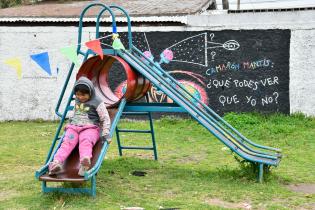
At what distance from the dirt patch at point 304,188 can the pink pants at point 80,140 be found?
7.84 ft

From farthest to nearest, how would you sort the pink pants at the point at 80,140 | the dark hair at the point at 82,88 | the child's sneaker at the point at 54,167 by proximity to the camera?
the dark hair at the point at 82,88 < the pink pants at the point at 80,140 < the child's sneaker at the point at 54,167

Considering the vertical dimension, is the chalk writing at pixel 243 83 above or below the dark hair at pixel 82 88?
below

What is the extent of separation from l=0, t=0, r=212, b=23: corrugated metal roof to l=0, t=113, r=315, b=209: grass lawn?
2.56m

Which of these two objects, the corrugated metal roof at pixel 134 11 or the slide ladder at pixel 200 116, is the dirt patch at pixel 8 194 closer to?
the slide ladder at pixel 200 116

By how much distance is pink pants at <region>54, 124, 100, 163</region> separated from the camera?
564cm

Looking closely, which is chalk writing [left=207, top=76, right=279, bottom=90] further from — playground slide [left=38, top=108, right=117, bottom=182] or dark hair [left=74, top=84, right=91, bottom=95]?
dark hair [left=74, top=84, right=91, bottom=95]

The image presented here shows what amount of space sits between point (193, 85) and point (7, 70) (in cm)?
461

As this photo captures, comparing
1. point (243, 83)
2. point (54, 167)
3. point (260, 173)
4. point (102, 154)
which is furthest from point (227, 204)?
point (243, 83)

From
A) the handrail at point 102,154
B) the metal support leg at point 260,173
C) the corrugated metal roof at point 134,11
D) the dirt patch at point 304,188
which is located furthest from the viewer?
the corrugated metal roof at point 134,11

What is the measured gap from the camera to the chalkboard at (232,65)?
11.0 metres

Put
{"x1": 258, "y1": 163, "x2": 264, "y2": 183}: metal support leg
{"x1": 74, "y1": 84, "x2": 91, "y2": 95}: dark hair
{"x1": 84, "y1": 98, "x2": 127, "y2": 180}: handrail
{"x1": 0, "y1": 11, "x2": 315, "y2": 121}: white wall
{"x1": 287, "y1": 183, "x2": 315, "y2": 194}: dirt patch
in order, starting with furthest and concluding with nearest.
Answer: {"x1": 0, "y1": 11, "x2": 315, "y2": 121}: white wall → {"x1": 258, "y1": 163, "x2": 264, "y2": 183}: metal support leg → {"x1": 287, "y1": 183, "x2": 315, "y2": 194}: dirt patch → {"x1": 74, "y1": 84, "x2": 91, "y2": 95}: dark hair → {"x1": 84, "y1": 98, "x2": 127, "y2": 180}: handrail

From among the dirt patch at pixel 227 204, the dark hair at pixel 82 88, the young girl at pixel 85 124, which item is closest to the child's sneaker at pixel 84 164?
the young girl at pixel 85 124

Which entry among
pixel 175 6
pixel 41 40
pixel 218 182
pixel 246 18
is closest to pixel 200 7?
pixel 175 6

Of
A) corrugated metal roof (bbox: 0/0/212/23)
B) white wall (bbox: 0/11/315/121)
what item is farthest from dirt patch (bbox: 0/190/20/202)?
corrugated metal roof (bbox: 0/0/212/23)
